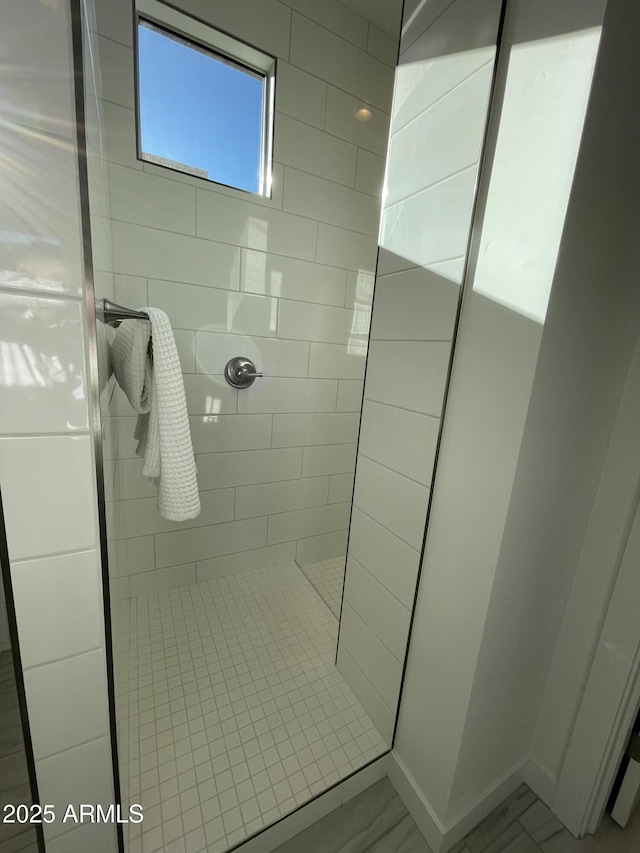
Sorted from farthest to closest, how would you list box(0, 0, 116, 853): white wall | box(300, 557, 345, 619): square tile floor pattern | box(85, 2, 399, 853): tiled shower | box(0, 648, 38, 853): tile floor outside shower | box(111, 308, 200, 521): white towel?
1. box(300, 557, 345, 619): square tile floor pattern
2. box(85, 2, 399, 853): tiled shower
3. box(111, 308, 200, 521): white towel
4. box(0, 648, 38, 853): tile floor outside shower
5. box(0, 0, 116, 853): white wall

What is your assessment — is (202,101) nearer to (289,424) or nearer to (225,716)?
(289,424)

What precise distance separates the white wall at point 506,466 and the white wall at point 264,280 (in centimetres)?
94

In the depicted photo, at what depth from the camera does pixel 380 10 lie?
1331 millimetres

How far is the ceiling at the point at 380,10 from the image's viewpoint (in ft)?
4.29

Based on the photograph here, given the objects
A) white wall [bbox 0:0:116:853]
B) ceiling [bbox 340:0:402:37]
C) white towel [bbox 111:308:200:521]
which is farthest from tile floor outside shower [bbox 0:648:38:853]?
ceiling [bbox 340:0:402:37]

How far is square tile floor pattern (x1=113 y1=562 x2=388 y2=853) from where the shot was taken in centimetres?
85

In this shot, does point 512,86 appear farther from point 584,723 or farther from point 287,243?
point 584,723

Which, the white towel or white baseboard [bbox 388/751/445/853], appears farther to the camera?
white baseboard [bbox 388/751/445/853]

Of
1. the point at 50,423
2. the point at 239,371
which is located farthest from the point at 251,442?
the point at 50,423

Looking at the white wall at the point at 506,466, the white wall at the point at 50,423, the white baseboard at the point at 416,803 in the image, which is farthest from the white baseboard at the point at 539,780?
the white wall at the point at 50,423

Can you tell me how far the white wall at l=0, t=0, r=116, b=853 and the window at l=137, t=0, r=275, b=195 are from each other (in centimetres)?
100

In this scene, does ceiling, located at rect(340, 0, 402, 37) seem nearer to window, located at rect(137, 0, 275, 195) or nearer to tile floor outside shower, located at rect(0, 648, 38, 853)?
window, located at rect(137, 0, 275, 195)

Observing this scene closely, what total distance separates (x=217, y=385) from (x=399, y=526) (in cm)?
92

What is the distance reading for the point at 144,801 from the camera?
85 centimetres
